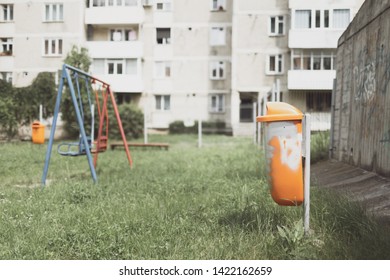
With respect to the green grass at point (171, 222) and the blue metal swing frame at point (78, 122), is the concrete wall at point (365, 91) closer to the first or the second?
the green grass at point (171, 222)

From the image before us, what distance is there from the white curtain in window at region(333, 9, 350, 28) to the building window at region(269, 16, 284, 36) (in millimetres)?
668

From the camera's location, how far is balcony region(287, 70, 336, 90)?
5748 millimetres

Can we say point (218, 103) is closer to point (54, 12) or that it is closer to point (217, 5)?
point (217, 5)

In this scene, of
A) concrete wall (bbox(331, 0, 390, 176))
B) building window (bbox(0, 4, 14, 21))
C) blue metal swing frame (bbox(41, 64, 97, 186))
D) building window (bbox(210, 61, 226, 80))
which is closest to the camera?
concrete wall (bbox(331, 0, 390, 176))

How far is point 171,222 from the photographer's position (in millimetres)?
3139

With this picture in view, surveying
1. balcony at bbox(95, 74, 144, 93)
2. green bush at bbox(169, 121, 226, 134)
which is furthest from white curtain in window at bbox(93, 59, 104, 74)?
green bush at bbox(169, 121, 226, 134)

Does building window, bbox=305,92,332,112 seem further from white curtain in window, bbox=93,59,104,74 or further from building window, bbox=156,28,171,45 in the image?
white curtain in window, bbox=93,59,104,74

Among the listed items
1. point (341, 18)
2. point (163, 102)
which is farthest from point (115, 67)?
point (341, 18)

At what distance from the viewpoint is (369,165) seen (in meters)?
4.18

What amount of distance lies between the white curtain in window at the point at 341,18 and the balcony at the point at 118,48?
249 cm

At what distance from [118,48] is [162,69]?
87 centimetres

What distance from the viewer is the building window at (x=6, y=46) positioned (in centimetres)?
409

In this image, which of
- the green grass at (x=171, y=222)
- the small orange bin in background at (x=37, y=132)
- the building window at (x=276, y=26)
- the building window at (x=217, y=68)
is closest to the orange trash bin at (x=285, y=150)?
the green grass at (x=171, y=222)
